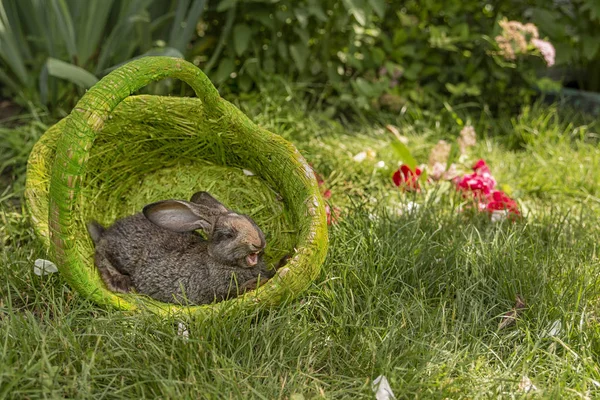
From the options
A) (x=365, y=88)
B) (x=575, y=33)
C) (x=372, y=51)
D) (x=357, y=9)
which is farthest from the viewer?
(x=575, y=33)

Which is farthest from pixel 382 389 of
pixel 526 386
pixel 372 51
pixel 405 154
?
pixel 372 51

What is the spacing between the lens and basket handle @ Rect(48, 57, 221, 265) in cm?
209

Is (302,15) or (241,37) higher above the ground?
(302,15)

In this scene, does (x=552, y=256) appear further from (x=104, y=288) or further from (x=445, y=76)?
(x=445, y=76)

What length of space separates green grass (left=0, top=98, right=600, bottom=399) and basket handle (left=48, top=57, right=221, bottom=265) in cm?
29

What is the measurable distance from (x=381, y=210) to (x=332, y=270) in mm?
518

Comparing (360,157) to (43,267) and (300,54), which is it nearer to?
(300,54)

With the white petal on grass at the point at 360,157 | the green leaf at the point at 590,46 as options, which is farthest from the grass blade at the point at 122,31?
the green leaf at the point at 590,46

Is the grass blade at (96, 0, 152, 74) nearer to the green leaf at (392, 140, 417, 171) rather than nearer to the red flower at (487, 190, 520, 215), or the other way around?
the green leaf at (392, 140, 417, 171)

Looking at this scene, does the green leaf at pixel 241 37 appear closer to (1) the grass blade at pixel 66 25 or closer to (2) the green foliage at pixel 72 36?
(2) the green foliage at pixel 72 36

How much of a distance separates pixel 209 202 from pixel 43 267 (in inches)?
26.1

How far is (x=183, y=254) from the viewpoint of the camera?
2705 mm

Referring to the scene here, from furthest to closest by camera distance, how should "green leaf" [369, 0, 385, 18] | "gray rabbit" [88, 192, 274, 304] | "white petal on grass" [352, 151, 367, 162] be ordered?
"green leaf" [369, 0, 385, 18] → "white petal on grass" [352, 151, 367, 162] → "gray rabbit" [88, 192, 274, 304]

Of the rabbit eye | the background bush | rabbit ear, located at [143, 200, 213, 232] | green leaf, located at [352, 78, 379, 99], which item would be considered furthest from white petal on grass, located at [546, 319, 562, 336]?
green leaf, located at [352, 78, 379, 99]
